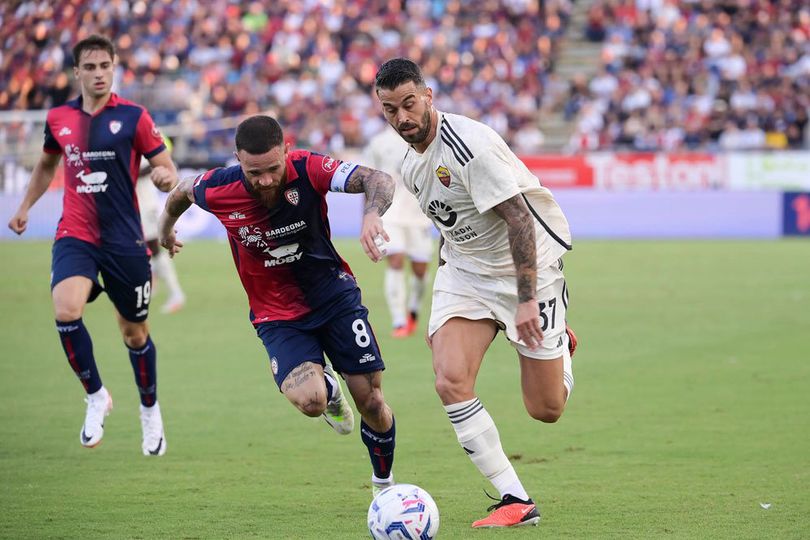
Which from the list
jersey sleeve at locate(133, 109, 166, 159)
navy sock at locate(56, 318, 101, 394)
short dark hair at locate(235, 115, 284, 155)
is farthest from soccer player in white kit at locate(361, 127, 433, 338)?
short dark hair at locate(235, 115, 284, 155)

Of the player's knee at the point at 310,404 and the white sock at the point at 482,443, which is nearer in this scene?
the white sock at the point at 482,443

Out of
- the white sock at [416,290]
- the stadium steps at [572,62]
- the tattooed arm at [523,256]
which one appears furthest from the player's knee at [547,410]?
the stadium steps at [572,62]

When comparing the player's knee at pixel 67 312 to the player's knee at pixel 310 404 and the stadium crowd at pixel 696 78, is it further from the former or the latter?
the stadium crowd at pixel 696 78

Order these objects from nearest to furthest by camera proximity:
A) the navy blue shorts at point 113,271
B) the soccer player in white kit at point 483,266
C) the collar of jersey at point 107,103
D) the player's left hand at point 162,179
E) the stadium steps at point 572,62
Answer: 1. the soccer player in white kit at point 483,266
2. the player's left hand at point 162,179
3. the navy blue shorts at point 113,271
4. the collar of jersey at point 107,103
5. the stadium steps at point 572,62

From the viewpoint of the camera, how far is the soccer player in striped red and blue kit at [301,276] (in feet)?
21.1

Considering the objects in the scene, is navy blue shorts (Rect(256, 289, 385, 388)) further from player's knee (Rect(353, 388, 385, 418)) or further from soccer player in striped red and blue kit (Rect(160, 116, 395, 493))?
player's knee (Rect(353, 388, 385, 418))

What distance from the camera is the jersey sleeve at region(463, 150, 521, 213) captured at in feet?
19.9

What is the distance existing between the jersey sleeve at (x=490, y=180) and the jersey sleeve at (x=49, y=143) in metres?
3.41

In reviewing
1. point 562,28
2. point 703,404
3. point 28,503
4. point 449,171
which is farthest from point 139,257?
point 562,28

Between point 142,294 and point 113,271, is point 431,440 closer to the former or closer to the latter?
point 142,294

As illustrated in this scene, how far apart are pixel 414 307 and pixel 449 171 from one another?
314 inches

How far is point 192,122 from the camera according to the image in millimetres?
31250

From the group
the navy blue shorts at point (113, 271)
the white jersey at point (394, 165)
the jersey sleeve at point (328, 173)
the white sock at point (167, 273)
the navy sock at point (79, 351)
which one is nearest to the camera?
the jersey sleeve at point (328, 173)

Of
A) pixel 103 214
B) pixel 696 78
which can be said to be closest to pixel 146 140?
pixel 103 214
